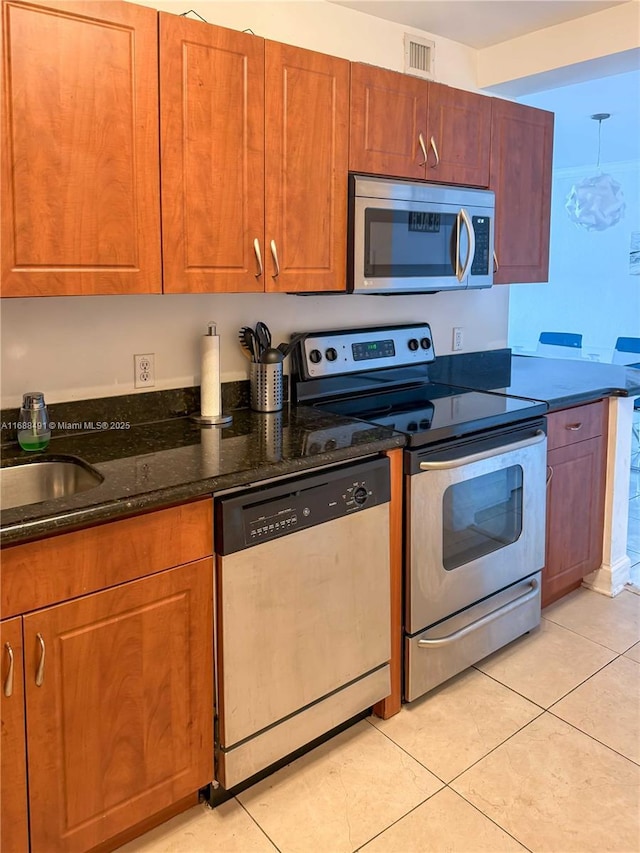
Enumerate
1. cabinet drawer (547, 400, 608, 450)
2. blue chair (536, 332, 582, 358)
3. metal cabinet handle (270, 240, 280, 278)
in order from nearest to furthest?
metal cabinet handle (270, 240, 280, 278)
cabinet drawer (547, 400, 608, 450)
blue chair (536, 332, 582, 358)

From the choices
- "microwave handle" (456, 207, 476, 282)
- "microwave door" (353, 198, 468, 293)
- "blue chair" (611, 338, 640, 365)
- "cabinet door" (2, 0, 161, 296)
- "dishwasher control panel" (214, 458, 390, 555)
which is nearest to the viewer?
"cabinet door" (2, 0, 161, 296)

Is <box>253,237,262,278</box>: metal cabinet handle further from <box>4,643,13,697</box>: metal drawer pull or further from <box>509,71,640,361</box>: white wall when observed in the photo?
<box>509,71,640,361</box>: white wall

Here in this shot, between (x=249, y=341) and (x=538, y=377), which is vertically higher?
(x=249, y=341)

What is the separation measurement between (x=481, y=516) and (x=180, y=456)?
1.08 metres

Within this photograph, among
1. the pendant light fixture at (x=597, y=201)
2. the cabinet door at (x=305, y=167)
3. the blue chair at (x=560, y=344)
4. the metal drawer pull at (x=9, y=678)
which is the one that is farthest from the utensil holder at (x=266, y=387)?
the blue chair at (x=560, y=344)

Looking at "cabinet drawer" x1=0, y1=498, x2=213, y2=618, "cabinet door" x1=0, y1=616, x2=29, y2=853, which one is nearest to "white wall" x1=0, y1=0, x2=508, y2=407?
"cabinet drawer" x1=0, y1=498, x2=213, y2=618

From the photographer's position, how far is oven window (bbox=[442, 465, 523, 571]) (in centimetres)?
222

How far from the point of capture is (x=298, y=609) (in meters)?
1.84

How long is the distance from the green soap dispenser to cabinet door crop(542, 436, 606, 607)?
1.81m

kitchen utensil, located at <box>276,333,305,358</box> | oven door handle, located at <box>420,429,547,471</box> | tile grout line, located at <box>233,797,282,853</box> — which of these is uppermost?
kitchen utensil, located at <box>276,333,305,358</box>

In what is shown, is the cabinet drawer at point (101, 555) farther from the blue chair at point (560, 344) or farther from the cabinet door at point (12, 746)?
the blue chair at point (560, 344)

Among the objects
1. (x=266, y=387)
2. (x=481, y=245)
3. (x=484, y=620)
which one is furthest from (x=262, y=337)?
(x=484, y=620)

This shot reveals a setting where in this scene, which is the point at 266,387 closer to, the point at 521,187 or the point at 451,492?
the point at 451,492

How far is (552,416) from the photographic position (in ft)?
8.56
